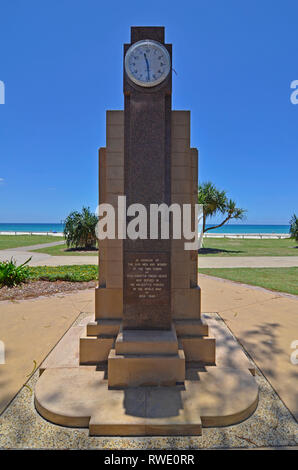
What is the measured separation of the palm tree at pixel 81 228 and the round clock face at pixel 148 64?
19262 millimetres

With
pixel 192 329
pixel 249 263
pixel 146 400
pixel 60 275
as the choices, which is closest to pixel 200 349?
pixel 192 329

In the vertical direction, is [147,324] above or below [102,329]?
above

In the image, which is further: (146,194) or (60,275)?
(60,275)

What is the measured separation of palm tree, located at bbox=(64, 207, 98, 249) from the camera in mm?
22203

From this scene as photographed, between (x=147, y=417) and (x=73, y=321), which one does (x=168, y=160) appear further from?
(x=73, y=321)

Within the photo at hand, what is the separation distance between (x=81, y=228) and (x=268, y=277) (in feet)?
53.2

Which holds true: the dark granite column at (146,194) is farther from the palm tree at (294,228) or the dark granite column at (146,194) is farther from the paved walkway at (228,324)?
the palm tree at (294,228)

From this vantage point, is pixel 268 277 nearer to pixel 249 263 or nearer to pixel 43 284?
pixel 249 263

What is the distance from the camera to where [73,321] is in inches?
223

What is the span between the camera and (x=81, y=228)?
2222 centimetres

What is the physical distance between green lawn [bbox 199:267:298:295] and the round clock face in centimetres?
740

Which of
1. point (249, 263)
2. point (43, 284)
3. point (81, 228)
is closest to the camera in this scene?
point (43, 284)

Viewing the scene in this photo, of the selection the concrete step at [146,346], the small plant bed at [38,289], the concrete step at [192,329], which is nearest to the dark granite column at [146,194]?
the concrete step at [146,346]
